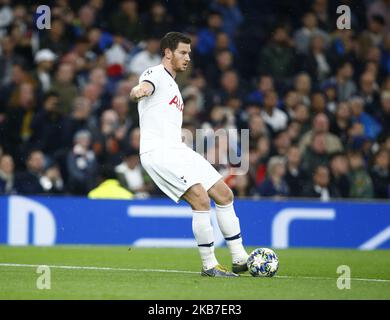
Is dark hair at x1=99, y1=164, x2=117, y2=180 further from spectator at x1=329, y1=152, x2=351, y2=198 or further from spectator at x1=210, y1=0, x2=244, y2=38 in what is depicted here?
spectator at x1=210, y1=0, x2=244, y2=38

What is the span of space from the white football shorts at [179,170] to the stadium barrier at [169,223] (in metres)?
5.38

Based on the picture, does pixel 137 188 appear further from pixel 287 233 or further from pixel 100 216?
pixel 287 233

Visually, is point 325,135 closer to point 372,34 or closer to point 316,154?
point 316,154

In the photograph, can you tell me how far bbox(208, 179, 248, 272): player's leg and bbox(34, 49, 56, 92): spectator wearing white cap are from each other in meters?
7.36

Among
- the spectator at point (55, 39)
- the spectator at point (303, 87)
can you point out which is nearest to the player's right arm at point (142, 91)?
the spectator at point (55, 39)

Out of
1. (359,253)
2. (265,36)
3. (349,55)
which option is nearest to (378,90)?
(349,55)

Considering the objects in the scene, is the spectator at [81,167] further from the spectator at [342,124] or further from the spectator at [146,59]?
the spectator at [342,124]

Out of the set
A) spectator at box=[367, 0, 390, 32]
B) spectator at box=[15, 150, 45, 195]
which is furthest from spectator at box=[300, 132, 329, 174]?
spectator at box=[15, 150, 45, 195]

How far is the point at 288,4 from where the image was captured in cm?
2023

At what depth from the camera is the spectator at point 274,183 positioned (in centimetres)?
1661

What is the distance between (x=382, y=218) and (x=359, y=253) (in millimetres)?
1336


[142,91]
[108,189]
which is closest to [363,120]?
[108,189]

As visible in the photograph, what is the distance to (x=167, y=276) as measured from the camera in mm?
10398

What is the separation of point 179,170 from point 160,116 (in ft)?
1.89
